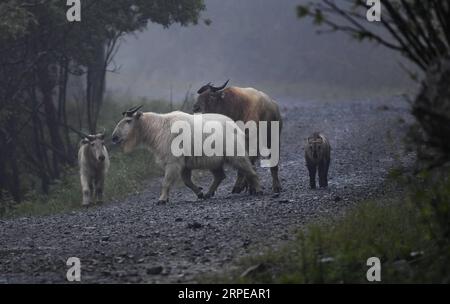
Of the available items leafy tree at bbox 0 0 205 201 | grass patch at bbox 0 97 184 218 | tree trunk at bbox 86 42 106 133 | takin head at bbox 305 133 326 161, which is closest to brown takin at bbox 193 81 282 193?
takin head at bbox 305 133 326 161

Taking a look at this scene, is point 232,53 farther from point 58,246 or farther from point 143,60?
point 58,246

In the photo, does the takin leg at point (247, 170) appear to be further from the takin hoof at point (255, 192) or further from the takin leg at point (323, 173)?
the takin leg at point (323, 173)

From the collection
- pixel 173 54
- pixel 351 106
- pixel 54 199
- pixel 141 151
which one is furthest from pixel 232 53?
pixel 54 199

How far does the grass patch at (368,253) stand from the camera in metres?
7.41

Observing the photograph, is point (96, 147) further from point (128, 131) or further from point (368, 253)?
point (368, 253)

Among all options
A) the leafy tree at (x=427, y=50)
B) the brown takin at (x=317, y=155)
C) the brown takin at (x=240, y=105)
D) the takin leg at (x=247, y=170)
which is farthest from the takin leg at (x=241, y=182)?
the leafy tree at (x=427, y=50)

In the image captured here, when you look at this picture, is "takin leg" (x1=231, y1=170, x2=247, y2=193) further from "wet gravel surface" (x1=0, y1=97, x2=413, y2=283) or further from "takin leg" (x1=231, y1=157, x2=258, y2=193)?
"wet gravel surface" (x1=0, y1=97, x2=413, y2=283)

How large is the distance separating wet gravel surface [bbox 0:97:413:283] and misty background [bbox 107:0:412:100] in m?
25.3

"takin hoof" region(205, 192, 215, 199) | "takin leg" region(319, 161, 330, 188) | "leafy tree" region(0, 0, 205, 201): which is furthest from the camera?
"leafy tree" region(0, 0, 205, 201)

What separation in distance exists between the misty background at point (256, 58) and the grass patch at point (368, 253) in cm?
3166

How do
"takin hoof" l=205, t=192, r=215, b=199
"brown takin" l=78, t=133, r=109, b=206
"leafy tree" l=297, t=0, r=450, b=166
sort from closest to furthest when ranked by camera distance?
"leafy tree" l=297, t=0, r=450, b=166 → "takin hoof" l=205, t=192, r=215, b=199 → "brown takin" l=78, t=133, r=109, b=206

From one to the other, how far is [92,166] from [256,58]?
35858 millimetres

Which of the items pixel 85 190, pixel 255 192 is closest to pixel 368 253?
pixel 255 192

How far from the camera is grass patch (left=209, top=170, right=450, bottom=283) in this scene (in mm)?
7410
